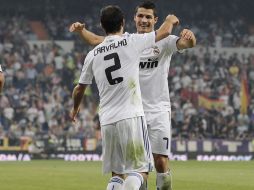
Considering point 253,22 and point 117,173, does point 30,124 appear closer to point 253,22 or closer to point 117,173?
point 253,22

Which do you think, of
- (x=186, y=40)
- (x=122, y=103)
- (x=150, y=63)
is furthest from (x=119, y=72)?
(x=150, y=63)

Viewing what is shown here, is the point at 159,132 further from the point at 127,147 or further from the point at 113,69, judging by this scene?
the point at 113,69

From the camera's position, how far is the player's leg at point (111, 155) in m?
8.04

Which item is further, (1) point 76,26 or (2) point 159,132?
(2) point 159,132

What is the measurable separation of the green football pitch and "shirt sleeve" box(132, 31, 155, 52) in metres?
6.32

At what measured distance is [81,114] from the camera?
29797 millimetres

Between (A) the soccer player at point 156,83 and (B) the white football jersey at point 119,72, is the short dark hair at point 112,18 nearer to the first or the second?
(B) the white football jersey at point 119,72

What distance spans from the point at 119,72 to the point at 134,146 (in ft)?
2.37

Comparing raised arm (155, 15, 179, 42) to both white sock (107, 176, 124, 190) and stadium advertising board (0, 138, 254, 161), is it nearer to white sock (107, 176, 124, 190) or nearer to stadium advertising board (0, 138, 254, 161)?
white sock (107, 176, 124, 190)

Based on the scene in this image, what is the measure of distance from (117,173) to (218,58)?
27.6 m

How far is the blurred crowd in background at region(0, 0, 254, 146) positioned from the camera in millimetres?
29234

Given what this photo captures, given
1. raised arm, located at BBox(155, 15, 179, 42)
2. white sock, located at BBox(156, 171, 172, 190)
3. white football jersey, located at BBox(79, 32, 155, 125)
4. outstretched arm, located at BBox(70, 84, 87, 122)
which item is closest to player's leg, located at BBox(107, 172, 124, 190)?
white football jersey, located at BBox(79, 32, 155, 125)

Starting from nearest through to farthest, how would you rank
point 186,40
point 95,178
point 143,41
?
point 143,41
point 186,40
point 95,178

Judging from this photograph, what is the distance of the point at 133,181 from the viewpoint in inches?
309
